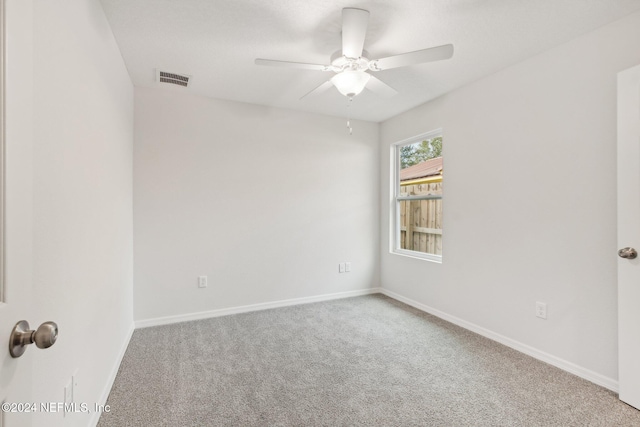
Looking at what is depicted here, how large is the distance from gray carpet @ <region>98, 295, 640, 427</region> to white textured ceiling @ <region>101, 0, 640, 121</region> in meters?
2.39

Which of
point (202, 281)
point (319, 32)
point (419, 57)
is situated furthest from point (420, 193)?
point (202, 281)

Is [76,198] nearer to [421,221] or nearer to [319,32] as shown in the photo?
[319,32]

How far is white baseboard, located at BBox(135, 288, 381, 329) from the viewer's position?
10.1 feet

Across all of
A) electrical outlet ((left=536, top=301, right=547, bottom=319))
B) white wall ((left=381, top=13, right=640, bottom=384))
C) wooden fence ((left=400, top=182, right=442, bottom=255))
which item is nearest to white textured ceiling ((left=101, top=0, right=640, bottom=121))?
white wall ((left=381, top=13, right=640, bottom=384))

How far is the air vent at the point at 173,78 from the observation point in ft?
8.93

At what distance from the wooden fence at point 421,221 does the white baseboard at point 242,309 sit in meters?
0.92

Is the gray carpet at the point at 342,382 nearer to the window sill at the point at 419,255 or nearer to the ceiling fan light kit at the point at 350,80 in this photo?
the window sill at the point at 419,255

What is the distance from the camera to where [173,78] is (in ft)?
9.19

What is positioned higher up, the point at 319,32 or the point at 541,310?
the point at 319,32

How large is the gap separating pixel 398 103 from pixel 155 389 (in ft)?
11.3

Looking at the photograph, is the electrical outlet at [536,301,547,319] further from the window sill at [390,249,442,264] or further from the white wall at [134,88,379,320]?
the white wall at [134,88,379,320]

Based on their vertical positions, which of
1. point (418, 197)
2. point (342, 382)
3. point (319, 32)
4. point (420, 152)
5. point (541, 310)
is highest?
point (319, 32)

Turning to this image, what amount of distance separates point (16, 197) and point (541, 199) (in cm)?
293

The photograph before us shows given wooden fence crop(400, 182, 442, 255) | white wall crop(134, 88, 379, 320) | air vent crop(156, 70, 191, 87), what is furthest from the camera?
wooden fence crop(400, 182, 442, 255)
